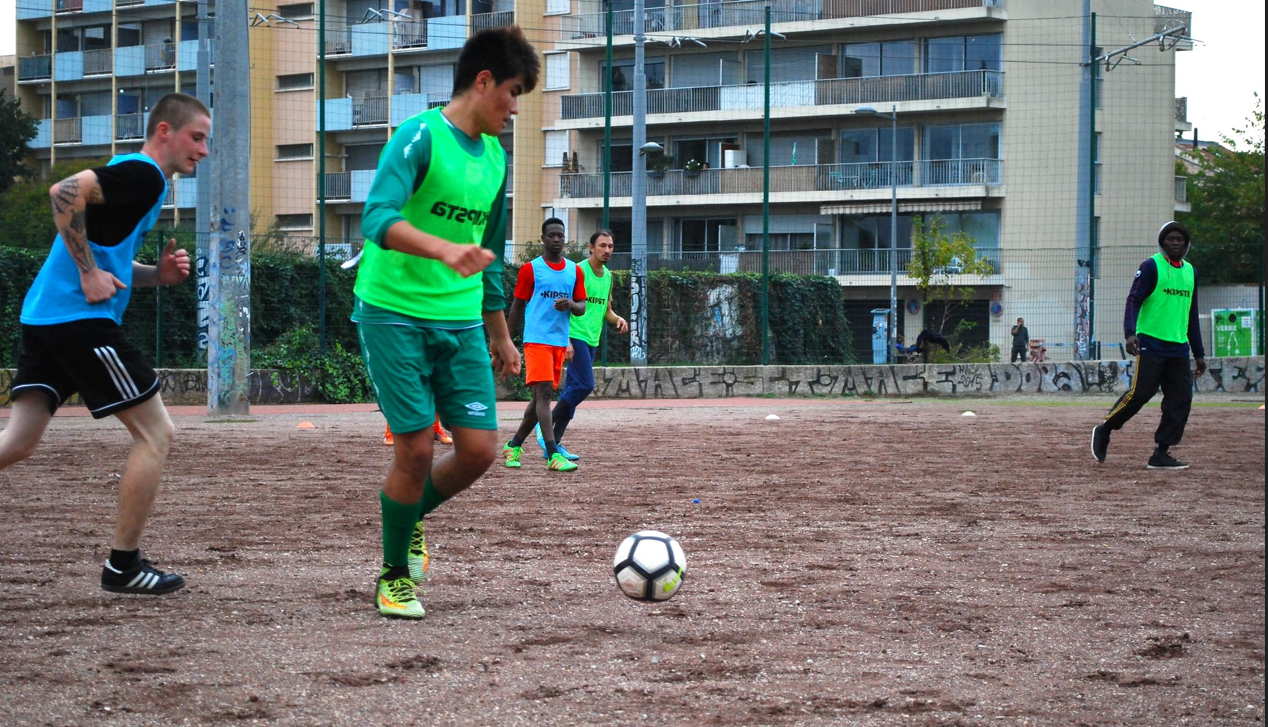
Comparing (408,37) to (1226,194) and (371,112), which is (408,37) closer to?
(371,112)

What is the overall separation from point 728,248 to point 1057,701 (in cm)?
4201

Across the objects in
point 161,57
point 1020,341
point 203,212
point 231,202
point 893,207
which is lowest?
point 1020,341

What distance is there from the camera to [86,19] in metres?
50.6

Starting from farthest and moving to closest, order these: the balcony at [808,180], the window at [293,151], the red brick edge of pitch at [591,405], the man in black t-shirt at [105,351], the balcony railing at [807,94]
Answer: the window at [293,151], the balcony at [808,180], the balcony railing at [807,94], the red brick edge of pitch at [591,405], the man in black t-shirt at [105,351]

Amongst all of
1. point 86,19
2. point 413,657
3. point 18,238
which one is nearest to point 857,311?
point 18,238

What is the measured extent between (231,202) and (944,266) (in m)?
27.2

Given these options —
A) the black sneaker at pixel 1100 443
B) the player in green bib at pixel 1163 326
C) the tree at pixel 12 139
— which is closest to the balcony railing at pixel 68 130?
the tree at pixel 12 139

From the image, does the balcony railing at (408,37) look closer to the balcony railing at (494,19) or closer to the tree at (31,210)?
the balcony railing at (494,19)

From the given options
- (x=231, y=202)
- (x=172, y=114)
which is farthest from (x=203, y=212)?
(x=172, y=114)

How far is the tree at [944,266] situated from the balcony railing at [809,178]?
262cm

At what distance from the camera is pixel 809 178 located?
44.3 meters

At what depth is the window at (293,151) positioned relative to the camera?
45.1 meters

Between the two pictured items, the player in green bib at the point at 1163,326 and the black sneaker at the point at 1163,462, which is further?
the player in green bib at the point at 1163,326

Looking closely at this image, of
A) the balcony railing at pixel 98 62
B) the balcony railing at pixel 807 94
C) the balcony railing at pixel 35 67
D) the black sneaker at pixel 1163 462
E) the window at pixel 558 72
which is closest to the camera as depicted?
the black sneaker at pixel 1163 462
